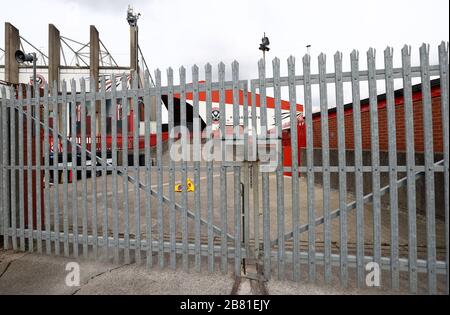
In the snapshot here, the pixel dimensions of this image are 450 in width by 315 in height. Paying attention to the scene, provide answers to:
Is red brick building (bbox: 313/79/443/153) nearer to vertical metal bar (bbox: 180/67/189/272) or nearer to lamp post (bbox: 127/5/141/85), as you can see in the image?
vertical metal bar (bbox: 180/67/189/272)

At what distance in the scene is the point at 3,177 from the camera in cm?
359

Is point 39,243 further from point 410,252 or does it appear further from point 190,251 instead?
point 410,252

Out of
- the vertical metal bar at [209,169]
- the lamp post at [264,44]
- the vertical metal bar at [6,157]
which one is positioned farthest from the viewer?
the lamp post at [264,44]

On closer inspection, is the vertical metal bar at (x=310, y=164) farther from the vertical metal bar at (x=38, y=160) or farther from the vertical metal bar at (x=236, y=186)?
the vertical metal bar at (x=38, y=160)

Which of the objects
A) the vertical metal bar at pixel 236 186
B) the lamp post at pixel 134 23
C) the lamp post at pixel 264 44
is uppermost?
the lamp post at pixel 134 23

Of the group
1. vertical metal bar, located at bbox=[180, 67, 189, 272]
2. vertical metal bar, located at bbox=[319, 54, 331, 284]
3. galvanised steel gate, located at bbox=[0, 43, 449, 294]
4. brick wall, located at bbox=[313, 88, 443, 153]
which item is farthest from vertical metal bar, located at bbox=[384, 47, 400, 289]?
brick wall, located at bbox=[313, 88, 443, 153]

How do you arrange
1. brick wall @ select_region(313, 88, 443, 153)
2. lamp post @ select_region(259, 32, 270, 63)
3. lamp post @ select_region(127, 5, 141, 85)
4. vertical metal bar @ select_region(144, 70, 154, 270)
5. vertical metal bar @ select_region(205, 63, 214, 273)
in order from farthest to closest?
lamp post @ select_region(127, 5, 141, 85), lamp post @ select_region(259, 32, 270, 63), brick wall @ select_region(313, 88, 443, 153), vertical metal bar @ select_region(144, 70, 154, 270), vertical metal bar @ select_region(205, 63, 214, 273)

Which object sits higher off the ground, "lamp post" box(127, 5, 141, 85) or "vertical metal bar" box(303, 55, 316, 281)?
"lamp post" box(127, 5, 141, 85)

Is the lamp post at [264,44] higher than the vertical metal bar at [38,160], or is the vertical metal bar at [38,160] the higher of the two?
the lamp post at [264,44]

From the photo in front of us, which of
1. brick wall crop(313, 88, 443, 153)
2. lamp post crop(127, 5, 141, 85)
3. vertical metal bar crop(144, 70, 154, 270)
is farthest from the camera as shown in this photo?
lamp post crop(127, 5, 141, 85)

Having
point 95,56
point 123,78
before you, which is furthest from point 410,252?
point 95,56

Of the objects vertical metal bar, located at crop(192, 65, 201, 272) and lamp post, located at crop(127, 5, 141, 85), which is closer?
vertical metal bar, located at crop(192, 65, 201, 272)

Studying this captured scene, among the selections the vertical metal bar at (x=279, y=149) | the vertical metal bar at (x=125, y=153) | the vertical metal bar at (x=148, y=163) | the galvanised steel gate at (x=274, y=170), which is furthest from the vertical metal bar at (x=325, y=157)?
the vertical metal bar at (x=125, y=153)

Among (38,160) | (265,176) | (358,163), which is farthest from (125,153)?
(358,163)
